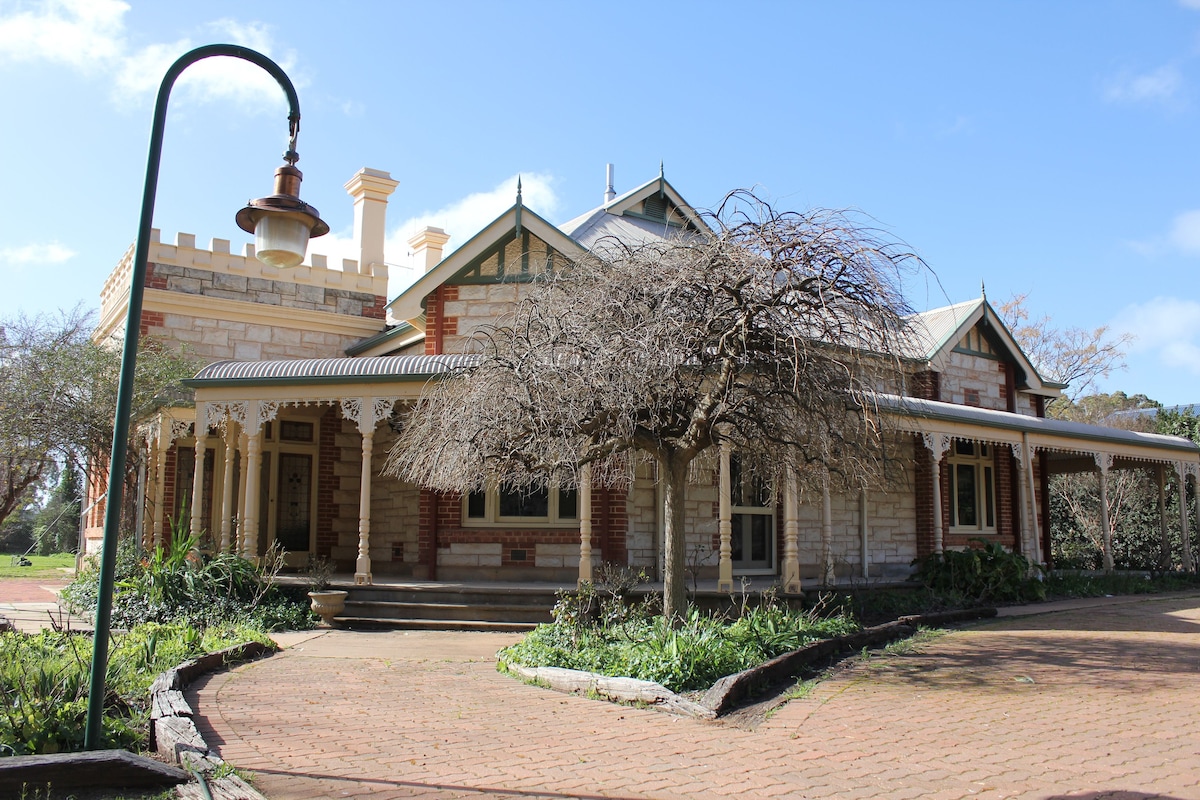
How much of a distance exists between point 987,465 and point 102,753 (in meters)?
17.3

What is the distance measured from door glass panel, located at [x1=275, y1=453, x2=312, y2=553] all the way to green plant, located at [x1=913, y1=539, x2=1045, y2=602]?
10.4 m

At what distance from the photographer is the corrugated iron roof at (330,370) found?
41.1 ft

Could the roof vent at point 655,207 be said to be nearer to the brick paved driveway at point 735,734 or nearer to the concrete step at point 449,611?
the concrete step at point 449,611

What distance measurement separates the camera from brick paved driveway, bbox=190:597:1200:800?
16.6ft

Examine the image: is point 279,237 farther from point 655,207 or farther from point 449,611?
point 655,207

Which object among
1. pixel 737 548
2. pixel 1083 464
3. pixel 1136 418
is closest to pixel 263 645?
pixel 737 548

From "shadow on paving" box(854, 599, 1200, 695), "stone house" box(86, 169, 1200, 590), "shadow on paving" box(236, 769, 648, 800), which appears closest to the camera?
"shadow on paving" box(236, 769, 648, 800)

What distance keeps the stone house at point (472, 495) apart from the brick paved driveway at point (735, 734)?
297cm

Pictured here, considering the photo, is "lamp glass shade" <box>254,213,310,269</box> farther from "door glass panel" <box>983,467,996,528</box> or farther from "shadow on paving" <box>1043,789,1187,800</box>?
"door glass panel" <box>983,467,996,528</box>

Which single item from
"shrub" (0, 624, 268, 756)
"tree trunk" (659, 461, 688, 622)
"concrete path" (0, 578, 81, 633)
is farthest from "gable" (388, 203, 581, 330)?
"shrub" (0, 624, 268, 756)

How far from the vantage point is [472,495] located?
14164mm

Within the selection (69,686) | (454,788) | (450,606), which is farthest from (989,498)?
(69,686)

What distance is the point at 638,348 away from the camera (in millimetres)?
7910

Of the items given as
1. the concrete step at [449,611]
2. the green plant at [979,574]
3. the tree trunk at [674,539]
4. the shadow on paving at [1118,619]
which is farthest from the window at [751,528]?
the tree trunk at [674,539]
